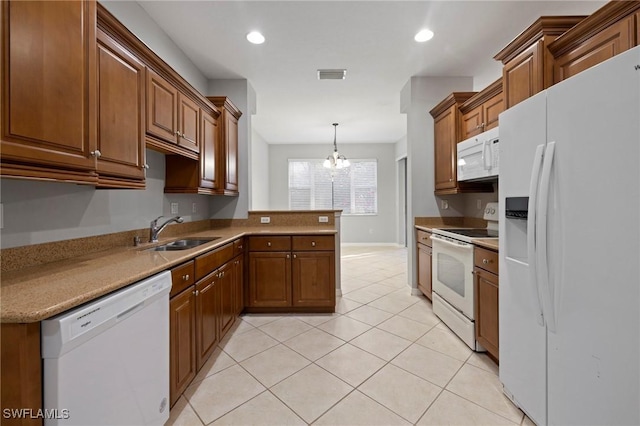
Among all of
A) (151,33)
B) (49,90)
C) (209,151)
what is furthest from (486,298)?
(151,33)

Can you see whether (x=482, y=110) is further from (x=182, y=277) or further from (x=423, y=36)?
(x=182, y=277)

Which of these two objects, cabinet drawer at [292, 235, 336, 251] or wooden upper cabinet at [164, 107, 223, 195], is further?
cabinet drawer at [292, 235, 336, 251]

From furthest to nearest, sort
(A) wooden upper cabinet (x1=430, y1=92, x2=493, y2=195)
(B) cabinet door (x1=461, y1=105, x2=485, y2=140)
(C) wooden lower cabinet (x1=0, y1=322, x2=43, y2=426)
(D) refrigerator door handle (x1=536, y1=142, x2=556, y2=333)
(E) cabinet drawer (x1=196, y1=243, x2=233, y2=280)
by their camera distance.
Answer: (A) wooden upper cabinet (x1=430, y1=92, x2=493, y2=195)
(B) cabinet door (x1=461, y1=105, x2=485, y2=140)
(E) cabinet drawer (x1=196, y1=243, x2=233, y2=280)
(D) refrigerator door handle (x1=536, y1=142, x2=556, y2=333)
(C) wooden lower cabinet (x1=0, y1=322, x2=43, y2=426)

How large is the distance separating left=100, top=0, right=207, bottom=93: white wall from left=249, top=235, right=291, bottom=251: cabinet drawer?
79.5 inches

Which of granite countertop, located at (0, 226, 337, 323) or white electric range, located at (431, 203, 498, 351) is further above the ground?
granite countertop, located at (0, 226, 337, 323)

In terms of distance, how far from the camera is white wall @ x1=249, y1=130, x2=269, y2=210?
6.07m

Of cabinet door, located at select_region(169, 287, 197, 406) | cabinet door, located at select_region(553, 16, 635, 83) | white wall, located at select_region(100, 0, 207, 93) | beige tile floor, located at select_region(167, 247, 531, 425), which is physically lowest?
beige tile floor, located at select_region(167, 247, 531, 425)

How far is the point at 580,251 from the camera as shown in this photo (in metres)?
1.14

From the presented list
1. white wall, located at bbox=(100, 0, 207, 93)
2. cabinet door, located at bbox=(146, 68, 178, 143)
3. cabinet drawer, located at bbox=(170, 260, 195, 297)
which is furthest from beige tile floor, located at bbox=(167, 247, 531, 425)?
white wall, located at bbox=(100, 0, 207, 93)

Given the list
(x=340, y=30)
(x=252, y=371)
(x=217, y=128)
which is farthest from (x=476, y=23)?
(x=252, y=371)

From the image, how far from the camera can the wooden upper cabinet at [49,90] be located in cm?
100

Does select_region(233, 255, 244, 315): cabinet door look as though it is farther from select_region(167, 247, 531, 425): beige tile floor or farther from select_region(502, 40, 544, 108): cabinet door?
select_region(502, 40, 544, 108): cabinet door

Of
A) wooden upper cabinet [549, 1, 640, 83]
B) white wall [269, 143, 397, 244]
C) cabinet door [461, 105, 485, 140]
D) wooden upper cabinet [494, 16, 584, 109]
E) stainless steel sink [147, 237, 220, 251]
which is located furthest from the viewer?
white wall [269, 143, 397, 244]

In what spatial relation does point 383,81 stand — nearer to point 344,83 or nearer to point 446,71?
point 344,83
